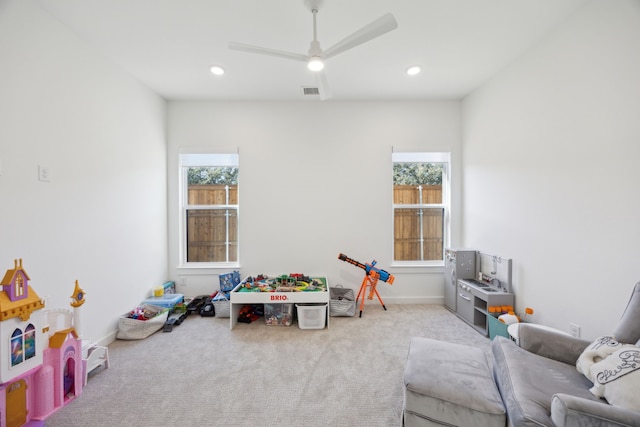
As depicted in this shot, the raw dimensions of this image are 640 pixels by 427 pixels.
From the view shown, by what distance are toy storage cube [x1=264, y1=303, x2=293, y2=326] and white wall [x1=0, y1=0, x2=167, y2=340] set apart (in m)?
1.54

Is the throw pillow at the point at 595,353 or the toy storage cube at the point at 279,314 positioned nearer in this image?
the throw pillow at the point at 595,353

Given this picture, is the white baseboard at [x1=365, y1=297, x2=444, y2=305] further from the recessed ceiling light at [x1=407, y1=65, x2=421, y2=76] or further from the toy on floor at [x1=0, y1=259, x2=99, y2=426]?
the toy on floor at [x1=0, y1=259, x2=99, y2=426]

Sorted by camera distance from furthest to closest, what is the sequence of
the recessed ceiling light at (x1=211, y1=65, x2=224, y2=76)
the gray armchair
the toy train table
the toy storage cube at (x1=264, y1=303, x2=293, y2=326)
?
the toy storage cube at (x1=264, y1=303, x2=293, y2=326), the toy train table, the recessed ceiling light at (x1=211, y1=65, x2=224, y2=76), the gray armchair

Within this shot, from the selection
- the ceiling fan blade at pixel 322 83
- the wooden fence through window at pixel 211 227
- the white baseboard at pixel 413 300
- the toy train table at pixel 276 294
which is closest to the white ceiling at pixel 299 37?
the ceiling fan blade at pixel 322 83

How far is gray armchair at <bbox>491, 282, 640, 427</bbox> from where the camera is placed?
3.24ft

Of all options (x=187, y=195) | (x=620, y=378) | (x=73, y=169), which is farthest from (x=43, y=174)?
(x=620, y=378)

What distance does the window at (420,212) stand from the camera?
357 centimetres

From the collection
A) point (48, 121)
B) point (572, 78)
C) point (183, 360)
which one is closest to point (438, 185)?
point (572, 78)

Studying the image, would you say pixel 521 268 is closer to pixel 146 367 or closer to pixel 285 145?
pixel 285 145

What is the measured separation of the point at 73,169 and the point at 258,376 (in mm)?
2345

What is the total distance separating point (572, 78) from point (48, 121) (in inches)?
Answer: 165

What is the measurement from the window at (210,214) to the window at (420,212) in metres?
2.39

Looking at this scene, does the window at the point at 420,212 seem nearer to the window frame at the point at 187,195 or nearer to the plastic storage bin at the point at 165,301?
the window frame at the point at 187,195

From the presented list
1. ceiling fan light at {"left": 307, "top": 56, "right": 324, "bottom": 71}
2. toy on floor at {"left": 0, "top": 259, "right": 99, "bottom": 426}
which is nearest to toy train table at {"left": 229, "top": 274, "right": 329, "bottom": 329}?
toy on floor at {"left": 0, "top": 259, "right": 99, "bottom": 426}
